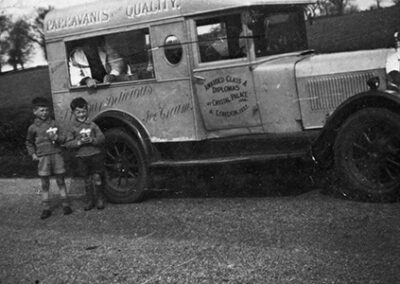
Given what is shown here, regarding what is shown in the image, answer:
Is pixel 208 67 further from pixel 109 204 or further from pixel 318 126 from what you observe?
pixel 109 204

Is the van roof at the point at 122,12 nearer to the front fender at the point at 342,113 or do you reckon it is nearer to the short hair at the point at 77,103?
the short hair at the point at 77,103

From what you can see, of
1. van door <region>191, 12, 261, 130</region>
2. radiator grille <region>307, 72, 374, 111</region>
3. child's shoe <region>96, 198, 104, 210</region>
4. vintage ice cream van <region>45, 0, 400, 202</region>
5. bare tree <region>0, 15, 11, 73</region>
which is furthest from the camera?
bare tree <region>0, 15, 11, 73</region>

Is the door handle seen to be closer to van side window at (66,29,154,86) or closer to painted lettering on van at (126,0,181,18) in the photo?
van side window at (66,29,154,86)

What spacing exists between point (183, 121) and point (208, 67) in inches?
26.3

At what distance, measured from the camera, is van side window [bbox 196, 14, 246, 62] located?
6.29 meters

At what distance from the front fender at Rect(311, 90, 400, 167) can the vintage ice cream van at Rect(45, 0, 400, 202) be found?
1 cm

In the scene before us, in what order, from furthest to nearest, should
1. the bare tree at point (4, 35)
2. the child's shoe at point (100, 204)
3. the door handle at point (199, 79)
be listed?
the bare tree at point (4, 35) < the child's shoe at point (100, 204) < the door handle at point (199, 79)

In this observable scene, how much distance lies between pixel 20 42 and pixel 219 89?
469 inches

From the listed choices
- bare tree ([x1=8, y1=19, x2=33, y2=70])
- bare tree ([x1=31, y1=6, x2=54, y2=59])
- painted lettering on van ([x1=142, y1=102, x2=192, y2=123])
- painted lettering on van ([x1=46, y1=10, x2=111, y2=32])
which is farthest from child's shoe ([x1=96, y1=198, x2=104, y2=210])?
bare tree ([x1=8, y1=19, x2=33, y2=70])

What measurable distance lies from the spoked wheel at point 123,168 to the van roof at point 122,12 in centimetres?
127

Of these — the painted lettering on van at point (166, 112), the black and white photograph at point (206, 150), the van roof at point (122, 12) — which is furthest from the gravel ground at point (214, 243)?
the van roof at point (122, 12)

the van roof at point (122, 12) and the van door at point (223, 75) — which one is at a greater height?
the van roof at point (122, 12)

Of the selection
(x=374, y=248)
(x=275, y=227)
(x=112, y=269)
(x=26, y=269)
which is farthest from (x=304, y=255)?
(x=26, y=269)

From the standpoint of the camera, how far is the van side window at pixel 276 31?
20.8ft
